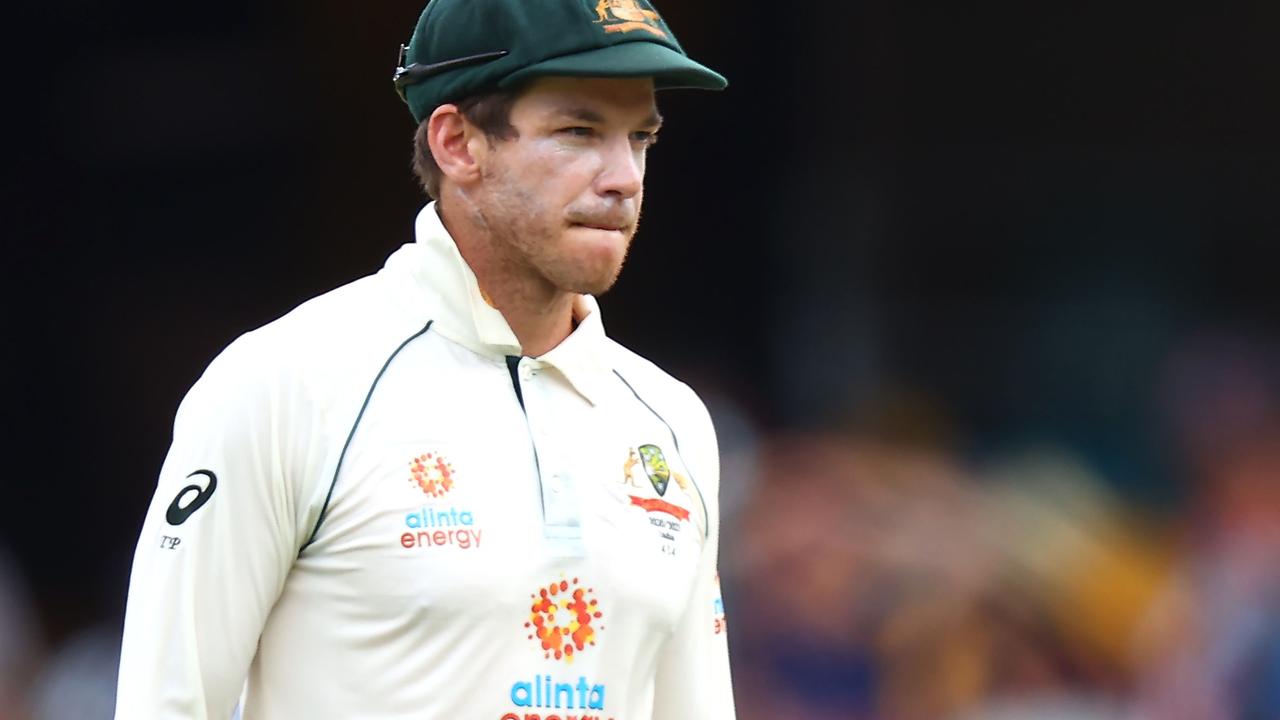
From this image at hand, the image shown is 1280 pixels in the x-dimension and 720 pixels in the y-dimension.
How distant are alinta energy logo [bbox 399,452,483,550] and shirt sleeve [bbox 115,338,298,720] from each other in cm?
13

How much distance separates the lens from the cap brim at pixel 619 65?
2195 millimetres

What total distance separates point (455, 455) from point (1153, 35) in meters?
5.31

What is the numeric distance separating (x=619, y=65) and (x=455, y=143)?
9.1 inches

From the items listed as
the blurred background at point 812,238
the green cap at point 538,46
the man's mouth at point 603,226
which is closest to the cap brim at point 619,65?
the green cap at point 538,46

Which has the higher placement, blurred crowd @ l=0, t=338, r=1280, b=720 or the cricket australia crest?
the cricket australia crest

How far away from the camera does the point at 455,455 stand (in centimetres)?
218

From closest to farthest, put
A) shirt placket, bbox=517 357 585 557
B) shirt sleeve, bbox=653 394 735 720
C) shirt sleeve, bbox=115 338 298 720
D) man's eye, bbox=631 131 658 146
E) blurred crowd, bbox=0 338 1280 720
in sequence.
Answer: shirt sleeve, bbox=115 338 298 720 < shirt placket, bbox=517 357 585 557 < man's eye, bbox=631 131 658 146 < shirt sleeve, bbox=653 394 735 720 < blurred crowd, bbox=0 338 1280 720

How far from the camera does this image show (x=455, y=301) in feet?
7.48

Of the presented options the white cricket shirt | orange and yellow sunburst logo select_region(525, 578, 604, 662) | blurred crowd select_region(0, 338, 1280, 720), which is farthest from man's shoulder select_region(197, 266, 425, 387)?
blurred crowd select_region(0, 338, 1280, 720)

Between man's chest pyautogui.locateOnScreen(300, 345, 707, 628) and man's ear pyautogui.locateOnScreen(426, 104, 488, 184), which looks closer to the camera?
man's chest pyautogui.locateOnScreen(300, 345, 707, 628)

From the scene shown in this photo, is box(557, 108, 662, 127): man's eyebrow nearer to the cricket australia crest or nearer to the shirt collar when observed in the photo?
the cricket australia crest

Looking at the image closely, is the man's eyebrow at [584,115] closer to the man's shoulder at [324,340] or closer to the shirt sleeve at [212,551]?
the man's shoulder at [324,340]

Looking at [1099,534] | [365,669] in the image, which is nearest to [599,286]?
[365,669]

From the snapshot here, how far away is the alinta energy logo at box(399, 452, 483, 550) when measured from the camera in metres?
2.10
